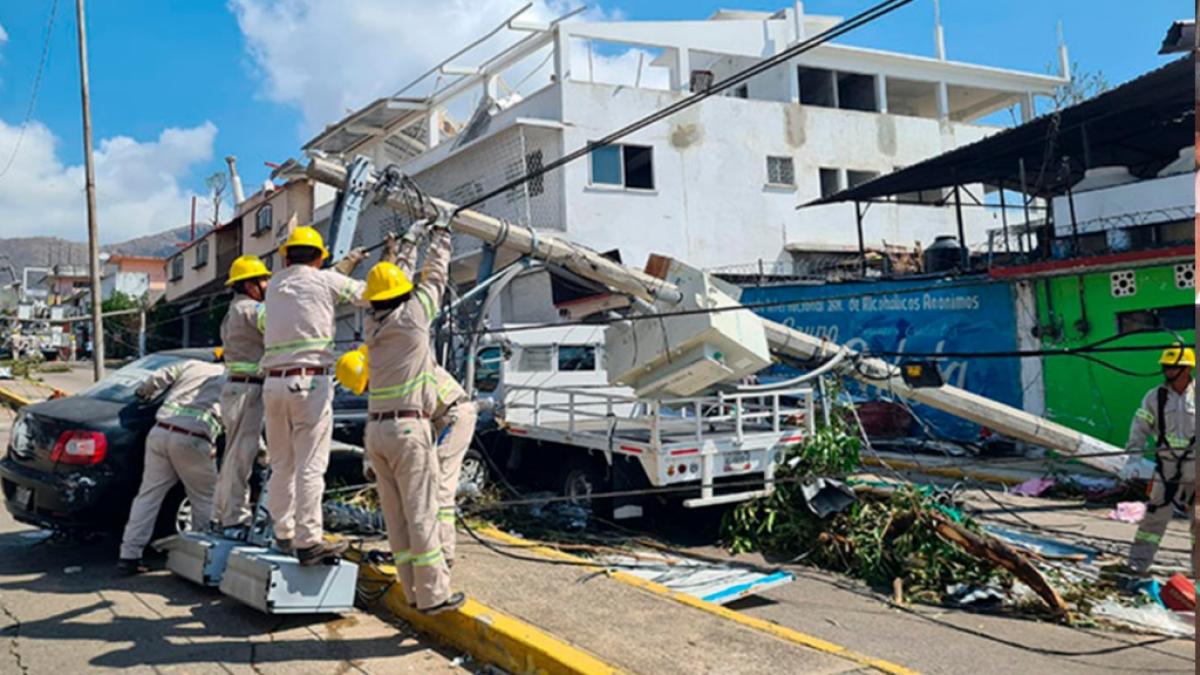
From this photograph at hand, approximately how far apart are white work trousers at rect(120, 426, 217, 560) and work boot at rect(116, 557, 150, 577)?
30 millimetres

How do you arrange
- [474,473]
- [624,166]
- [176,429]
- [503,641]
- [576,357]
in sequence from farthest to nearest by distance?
[624,166]
[576,357]
[474,473]
[176,429]
[503,641]

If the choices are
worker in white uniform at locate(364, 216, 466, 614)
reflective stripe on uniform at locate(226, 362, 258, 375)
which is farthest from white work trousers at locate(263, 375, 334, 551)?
reflective stripe on uniform at locate(226, 362, 258, 375)

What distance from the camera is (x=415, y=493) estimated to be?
4656 millimetres

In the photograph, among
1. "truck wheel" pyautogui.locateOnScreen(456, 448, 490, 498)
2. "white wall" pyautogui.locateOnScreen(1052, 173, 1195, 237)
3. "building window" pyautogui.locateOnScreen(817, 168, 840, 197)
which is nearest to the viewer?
"truck wheel" pyautogui.locateOnScreen(456, 448, 490, 498)

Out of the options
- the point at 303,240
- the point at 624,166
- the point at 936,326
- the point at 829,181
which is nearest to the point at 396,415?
the point at 303,240

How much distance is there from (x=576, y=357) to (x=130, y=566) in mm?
6210

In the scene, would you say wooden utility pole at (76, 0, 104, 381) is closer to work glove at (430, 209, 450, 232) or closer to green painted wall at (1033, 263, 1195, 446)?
work glove at (430, 209, 450, 232)

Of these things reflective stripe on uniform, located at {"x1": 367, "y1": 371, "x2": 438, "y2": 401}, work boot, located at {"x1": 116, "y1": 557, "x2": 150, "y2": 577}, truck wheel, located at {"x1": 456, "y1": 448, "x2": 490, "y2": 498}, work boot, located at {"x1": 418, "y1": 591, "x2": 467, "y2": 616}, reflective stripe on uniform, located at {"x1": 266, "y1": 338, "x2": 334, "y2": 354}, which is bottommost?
work boot, located at {"x1": 418, "y1": 591, "x2": 467, "y2": 616}

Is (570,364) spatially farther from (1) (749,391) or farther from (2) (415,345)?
(2) (415,345)

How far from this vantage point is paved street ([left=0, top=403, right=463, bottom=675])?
4457 millimetres

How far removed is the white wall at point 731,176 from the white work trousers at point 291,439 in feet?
50.1

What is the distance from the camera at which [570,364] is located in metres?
11.2

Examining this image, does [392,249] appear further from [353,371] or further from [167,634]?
[167,634]

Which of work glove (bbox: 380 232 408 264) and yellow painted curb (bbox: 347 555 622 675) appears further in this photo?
work glove (bbox: 380 232 408 264)
